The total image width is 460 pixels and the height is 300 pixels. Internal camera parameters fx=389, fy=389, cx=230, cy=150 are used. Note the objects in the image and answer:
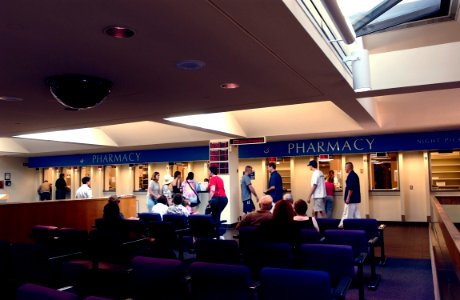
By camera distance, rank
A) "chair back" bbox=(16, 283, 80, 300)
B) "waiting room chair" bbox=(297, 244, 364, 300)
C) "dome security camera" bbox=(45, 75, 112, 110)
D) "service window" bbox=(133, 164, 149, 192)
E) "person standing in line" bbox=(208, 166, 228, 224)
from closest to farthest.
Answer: "chair back" bbox=(16, 283, 80, 300), "waiting room chair" bbox=(297, 244, 364, 300), "dome security camera" bbox=(45, 75, 112, 110), "person standing in line" bbox=(208, 166, 228, 224), "service window" bbox=(133, 164, 149, 192)

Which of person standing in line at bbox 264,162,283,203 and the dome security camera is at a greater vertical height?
the dome security camera

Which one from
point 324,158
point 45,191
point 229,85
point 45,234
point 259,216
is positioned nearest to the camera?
point 229,85

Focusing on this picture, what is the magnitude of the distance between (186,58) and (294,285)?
7.38ft

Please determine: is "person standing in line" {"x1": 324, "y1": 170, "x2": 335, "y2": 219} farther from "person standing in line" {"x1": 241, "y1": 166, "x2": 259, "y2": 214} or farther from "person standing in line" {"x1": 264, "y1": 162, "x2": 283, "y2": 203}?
"person standing in line" {"x1": 241, "y1": 166, "x2": 259, "y2": 214}

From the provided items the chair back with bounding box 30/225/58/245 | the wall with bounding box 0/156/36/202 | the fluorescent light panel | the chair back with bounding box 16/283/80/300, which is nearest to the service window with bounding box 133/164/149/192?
the fluorescent light panel

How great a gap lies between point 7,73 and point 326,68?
10.8 feet

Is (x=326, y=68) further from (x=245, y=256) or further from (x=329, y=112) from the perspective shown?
(x=329, y=112)

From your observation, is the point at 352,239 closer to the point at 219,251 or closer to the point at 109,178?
the point at 219,251

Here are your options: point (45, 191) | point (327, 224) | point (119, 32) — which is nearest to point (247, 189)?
point (327, 224)

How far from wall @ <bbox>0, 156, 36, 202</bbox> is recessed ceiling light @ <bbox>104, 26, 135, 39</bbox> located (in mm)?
15789

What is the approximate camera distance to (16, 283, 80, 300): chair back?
2.19m

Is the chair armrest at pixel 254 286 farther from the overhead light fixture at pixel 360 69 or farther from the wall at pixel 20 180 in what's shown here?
the wall at pixel 20 180

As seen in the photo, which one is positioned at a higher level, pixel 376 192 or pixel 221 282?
pixel 376 192

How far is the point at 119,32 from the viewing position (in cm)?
299
